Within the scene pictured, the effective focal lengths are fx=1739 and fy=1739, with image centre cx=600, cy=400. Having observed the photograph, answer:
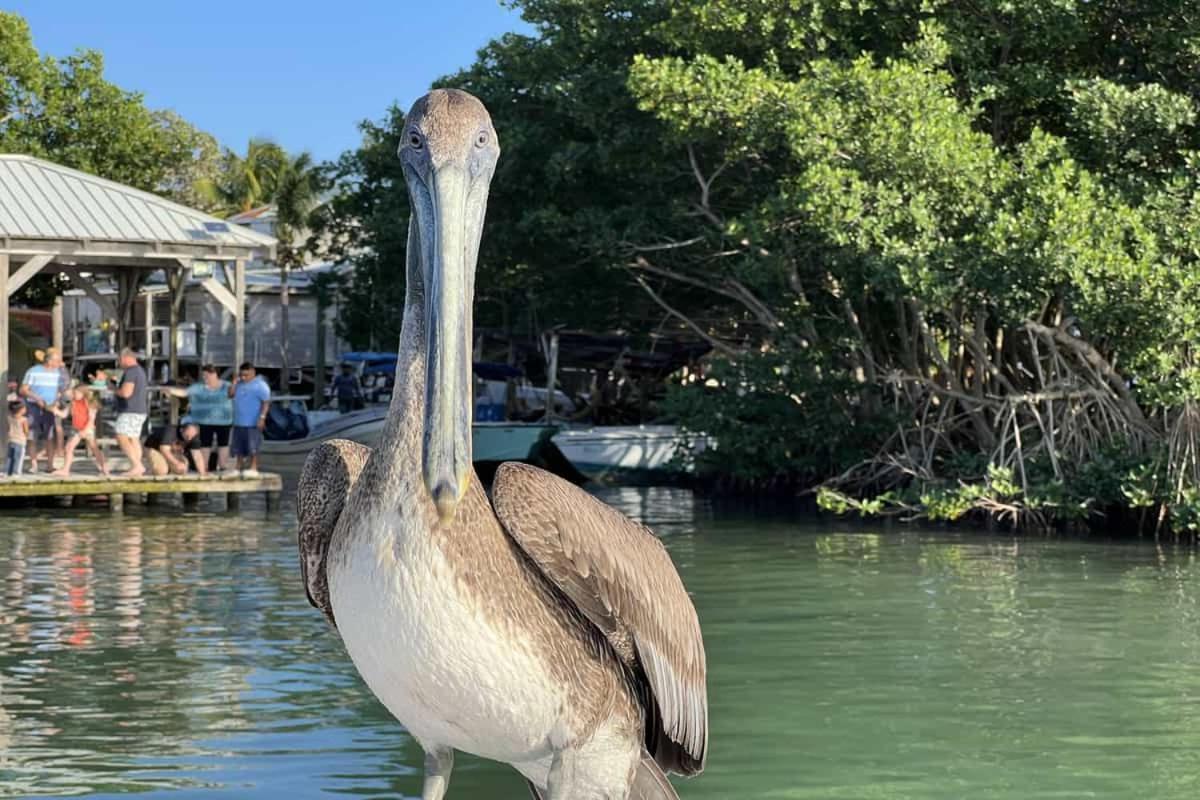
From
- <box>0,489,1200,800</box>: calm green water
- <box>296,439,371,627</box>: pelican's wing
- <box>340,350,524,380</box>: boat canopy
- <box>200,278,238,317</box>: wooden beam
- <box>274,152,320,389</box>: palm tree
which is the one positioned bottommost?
<box>0,489,1200,800</box>: calm green water

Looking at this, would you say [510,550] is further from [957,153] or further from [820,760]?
[957,153]

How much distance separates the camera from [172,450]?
19.5m

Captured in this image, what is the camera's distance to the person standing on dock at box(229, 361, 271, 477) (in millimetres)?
18453

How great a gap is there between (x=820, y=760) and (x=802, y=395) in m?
15.1

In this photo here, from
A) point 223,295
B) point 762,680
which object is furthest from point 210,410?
point 762,680

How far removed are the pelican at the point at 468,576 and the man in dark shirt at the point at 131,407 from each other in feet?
47.0

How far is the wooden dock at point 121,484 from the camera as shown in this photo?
18.2 meters

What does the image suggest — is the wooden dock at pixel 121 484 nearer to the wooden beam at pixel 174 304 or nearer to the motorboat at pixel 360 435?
the motorboat at pixel 360 435

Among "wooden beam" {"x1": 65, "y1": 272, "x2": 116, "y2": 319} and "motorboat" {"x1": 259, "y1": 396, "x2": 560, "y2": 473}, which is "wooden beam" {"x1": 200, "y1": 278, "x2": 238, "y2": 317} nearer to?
"motorboat" {"x1": 259, "y1": 396, "x2": 560, "y2": 473}

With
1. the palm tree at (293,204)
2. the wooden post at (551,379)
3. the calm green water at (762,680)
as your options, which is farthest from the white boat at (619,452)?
the palm tree at (293,204)

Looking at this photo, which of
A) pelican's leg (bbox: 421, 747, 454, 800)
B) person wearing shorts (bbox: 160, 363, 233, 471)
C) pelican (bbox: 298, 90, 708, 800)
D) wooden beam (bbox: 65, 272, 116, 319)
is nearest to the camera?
pelican (bbox: 298, 90, 708, 800)

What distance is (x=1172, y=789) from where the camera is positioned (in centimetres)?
704

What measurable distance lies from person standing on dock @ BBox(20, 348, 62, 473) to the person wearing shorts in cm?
158

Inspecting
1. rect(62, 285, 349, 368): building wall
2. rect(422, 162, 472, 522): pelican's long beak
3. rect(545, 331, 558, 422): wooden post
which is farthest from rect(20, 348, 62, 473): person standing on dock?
rect(62, 285, 349, 368): building wall
